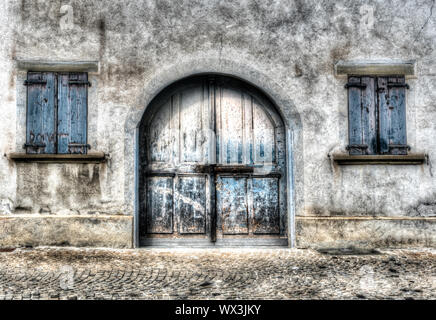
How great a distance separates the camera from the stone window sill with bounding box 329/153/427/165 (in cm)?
511

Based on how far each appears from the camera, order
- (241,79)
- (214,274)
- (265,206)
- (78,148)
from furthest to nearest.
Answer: (265,206) → (241,79) → (78,148) → (214,274)

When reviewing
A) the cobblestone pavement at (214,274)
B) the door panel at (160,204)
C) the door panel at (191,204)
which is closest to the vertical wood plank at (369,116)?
the cobblestone pavement at (214,274)

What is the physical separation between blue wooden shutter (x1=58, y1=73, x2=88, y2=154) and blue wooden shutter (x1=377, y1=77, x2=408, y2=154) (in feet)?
14.3

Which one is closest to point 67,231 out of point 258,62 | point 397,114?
point 258,62

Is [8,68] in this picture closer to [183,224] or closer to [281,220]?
[183,224]

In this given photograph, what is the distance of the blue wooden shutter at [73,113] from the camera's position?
17.0 ft

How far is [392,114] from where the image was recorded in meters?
5.24

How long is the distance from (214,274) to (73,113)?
3101 millimetres

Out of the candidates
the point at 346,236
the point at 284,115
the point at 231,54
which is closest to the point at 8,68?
the point at 231,54

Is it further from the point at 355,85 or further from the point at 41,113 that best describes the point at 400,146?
the point at 41,113

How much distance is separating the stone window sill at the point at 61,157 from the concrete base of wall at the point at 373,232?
10.5 ft

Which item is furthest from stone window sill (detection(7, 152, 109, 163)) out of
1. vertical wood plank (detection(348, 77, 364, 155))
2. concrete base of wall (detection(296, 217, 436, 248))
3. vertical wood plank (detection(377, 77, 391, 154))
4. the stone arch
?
vertical wood plank (detection(377, 77, 391, 154))

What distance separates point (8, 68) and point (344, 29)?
4992 millimetres

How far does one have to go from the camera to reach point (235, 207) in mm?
5402
